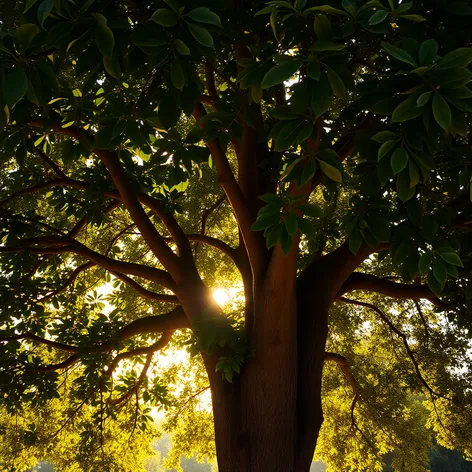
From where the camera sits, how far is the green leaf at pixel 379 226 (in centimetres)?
271

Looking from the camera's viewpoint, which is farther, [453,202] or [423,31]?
[453,202]

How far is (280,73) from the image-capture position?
1741 millimetres

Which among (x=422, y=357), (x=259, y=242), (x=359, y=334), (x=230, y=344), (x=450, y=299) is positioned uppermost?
(x=359, y=334)

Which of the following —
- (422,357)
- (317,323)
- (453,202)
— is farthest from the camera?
(422,357)

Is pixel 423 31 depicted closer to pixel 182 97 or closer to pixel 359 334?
pixel 182 97

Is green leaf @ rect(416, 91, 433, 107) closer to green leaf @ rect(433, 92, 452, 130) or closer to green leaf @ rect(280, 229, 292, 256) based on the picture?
green leaf @ rect(433, 92, 452, 130)

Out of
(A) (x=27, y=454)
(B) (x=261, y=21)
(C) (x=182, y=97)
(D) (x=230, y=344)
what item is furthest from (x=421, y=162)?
(A) (x=27, y=454)

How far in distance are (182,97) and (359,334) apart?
8.45m

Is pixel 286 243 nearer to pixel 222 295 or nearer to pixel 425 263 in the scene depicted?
pixel 425 263

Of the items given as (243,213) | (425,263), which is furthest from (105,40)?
(243,213)

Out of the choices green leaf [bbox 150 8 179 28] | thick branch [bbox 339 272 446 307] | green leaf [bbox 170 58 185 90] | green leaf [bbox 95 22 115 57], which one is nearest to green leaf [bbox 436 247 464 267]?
green leaf [bbox 170 58 185 90]

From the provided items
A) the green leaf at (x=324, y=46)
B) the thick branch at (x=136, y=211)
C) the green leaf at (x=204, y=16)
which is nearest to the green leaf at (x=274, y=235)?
the green leaf at (x=324, y=46)

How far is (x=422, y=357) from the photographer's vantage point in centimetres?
868

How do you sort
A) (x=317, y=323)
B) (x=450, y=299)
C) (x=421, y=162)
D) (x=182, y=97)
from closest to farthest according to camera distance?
1. (x=421, y=162)
2. (x=182, y=97)
3. (x=450, y=299)
4. (x=317, y=323)
